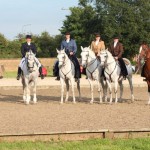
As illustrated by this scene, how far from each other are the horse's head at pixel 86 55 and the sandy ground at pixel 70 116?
62.4 inches

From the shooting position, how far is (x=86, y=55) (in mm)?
16375

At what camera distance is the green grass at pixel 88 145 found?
27.9 feet

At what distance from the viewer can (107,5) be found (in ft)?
205

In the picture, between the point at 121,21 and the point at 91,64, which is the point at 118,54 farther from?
the point at 121,21

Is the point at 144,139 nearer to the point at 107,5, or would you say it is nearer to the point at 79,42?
the point at 107,5

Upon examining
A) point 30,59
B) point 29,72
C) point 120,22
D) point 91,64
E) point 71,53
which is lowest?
point 29,72

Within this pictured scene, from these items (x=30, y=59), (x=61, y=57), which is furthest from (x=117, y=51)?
(x=30, y=59)

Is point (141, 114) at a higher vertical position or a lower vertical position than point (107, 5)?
lower

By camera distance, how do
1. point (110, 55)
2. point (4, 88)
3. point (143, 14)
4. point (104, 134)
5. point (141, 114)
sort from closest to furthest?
point (104, 134), point (141, 114), point (110, 55), point (4, 88), point (143, 14)

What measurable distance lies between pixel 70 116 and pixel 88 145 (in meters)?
4.55

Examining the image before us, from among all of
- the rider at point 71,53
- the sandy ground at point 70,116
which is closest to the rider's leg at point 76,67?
the rider at point 71,53

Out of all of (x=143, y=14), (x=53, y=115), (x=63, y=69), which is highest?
(x=143, y=14)

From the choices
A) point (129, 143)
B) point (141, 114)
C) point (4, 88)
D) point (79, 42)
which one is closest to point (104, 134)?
point (129, 143)

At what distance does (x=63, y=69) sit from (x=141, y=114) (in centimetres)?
444
